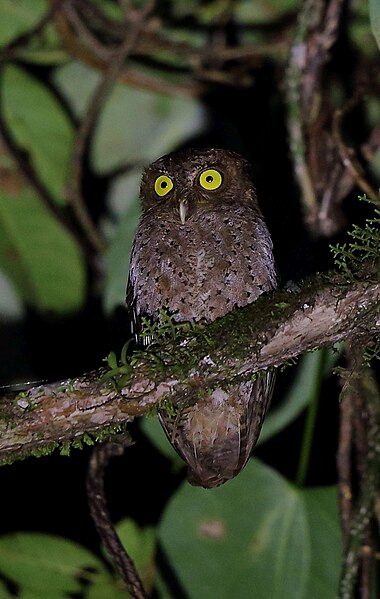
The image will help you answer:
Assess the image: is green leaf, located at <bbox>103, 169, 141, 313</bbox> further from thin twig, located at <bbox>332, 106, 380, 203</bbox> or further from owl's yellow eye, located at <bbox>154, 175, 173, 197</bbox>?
thin twig, located at <bbox>332, 106, 380, 203</bbox>

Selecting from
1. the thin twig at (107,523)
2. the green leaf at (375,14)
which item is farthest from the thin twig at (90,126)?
the green leaf at (375,14)

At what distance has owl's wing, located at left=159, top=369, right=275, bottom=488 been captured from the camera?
2168mm

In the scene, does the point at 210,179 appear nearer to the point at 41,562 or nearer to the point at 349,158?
the point at 349,158

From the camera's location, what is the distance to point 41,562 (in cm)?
235

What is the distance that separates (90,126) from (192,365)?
1949 millimetres

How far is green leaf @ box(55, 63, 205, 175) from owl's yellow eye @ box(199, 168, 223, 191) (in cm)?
114

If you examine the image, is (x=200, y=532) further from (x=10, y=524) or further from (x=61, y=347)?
(x=10, y=524)

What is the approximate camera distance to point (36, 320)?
10.6 ft

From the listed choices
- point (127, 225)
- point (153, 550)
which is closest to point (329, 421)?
point (153, 550)

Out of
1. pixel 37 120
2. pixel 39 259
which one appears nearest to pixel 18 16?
pixel 37 120

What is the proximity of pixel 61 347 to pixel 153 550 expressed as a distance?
1.12 metres

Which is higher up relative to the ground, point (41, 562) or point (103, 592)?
point (41, 562)

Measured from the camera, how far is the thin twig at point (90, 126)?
3104 millimetres

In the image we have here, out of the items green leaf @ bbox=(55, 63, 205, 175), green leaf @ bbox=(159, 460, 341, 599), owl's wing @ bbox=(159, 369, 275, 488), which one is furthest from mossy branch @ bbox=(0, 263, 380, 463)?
green leaf @ bbox=(55, 63, 205, 175)
